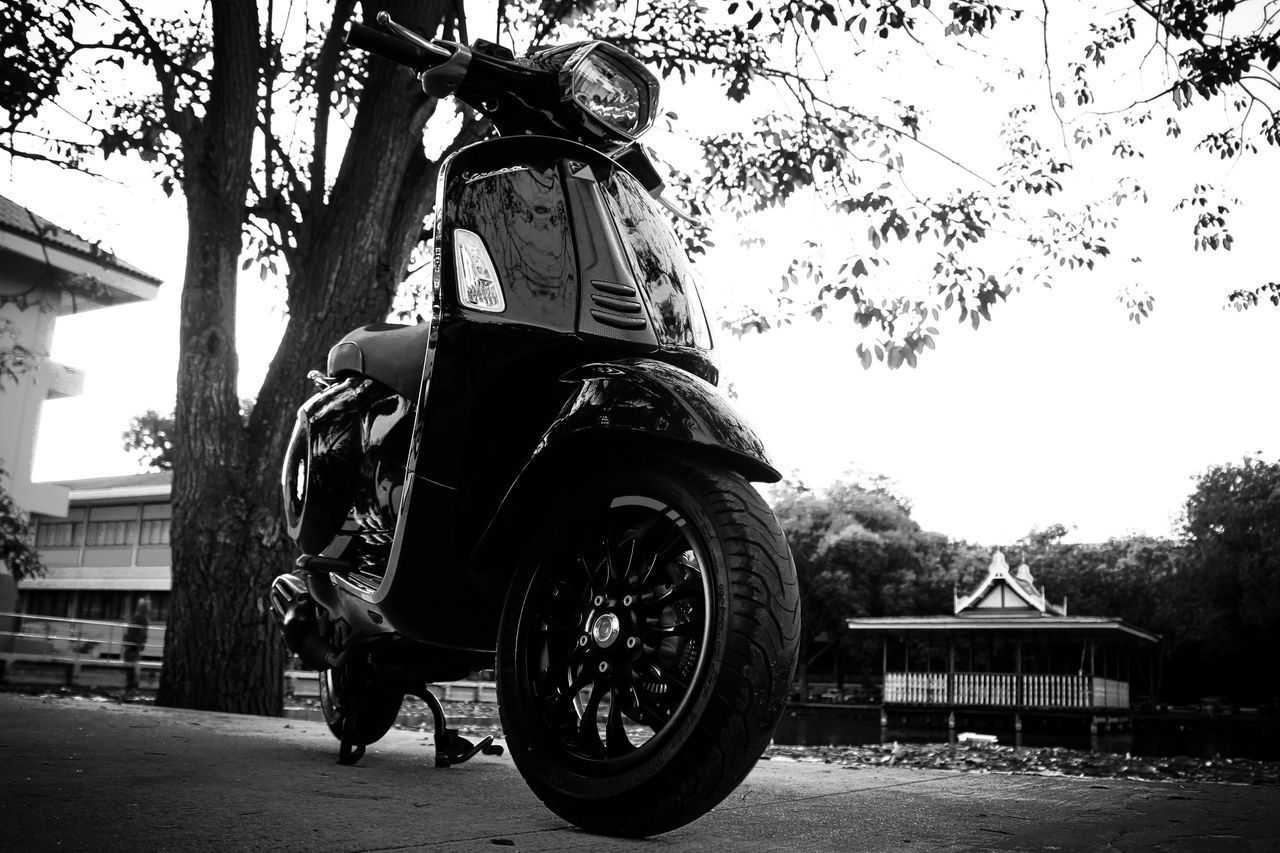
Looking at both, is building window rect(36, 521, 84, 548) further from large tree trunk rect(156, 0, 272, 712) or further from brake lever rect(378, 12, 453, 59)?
brake lever rect(378, 12, 453, 59)

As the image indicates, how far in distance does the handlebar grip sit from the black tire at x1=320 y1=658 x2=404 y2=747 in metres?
1.73

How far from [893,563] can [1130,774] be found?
1568 inches

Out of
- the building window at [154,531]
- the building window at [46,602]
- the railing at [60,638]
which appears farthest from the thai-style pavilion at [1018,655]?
the building window at [46,602]

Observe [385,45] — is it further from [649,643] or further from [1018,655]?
[1018,655]

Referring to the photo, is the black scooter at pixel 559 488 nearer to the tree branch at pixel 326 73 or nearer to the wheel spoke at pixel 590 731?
the wheel spoke at pixel 590 731

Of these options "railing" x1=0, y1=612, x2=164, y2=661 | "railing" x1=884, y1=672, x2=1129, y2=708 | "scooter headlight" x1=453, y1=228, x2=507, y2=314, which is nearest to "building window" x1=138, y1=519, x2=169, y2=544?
"railing" x1=0, y1=612, x2=164, y2=661

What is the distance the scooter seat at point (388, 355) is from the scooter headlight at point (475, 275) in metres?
0.40

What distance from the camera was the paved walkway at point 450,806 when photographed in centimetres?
199

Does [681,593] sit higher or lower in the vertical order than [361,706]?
higher

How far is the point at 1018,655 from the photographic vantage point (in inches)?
1256

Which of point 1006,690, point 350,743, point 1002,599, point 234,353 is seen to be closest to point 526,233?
point 350,743

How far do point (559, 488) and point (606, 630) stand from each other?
1.33 ft

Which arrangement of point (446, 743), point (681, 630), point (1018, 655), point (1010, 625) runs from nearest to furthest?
point (681, 630) → point (446, 743) → point (1010, 625) → point (1018, 655)

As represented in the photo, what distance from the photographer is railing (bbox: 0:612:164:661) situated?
15.2m
